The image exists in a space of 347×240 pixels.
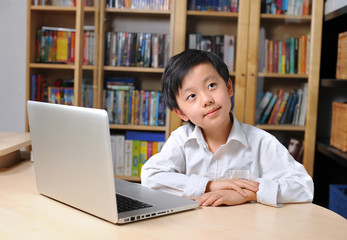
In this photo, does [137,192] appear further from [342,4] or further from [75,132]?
[342,4]

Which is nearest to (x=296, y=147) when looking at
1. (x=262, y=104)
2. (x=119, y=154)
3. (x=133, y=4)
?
(x=262, y=104)

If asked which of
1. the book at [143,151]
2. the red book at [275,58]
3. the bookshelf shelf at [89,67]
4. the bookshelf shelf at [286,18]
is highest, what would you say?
the bookshelf shelf at [286,18]

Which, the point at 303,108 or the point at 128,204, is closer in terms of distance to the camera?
the point at 128,204

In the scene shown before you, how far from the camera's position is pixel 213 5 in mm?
3014

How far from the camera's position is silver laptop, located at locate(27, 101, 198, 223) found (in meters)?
0.97

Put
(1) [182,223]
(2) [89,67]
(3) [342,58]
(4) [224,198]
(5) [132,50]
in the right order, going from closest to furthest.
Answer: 1. (1) [182,223]
2. (4) [224,198]
3. (3) [342,58]
4. (2) [89,67]
5. (5) [132,50]

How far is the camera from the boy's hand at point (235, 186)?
4.07 ft

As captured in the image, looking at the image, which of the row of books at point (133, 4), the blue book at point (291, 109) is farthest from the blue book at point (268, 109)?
the row of books at point (133, 4)

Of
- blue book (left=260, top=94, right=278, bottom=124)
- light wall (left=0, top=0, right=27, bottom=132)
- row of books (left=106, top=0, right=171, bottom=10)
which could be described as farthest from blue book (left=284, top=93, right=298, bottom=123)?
light wall (left=0, top=0, right=27, bottom=132)

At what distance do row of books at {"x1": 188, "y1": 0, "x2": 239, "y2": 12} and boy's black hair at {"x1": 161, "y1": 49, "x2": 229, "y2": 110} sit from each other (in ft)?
5.31

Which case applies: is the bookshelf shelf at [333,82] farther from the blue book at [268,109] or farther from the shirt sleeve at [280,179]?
the shirt sleeve at [280,179]

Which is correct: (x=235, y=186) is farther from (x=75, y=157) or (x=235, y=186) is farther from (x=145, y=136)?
(x=145, y=136)

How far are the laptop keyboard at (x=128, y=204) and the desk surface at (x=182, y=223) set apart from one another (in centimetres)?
6

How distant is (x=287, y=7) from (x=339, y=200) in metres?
1.28
